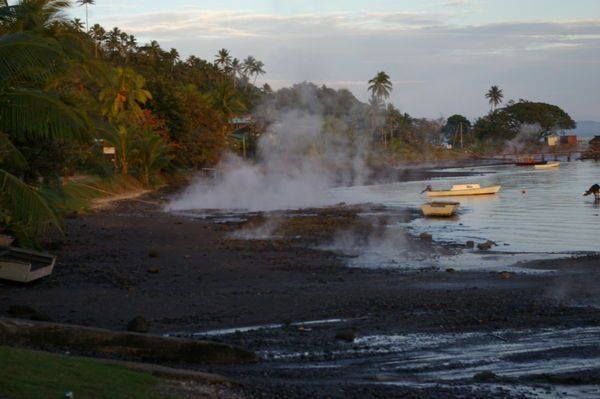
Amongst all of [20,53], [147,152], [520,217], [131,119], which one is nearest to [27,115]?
[20,53]

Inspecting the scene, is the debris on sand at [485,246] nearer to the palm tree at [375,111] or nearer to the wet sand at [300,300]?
the wet sand at [300,300]

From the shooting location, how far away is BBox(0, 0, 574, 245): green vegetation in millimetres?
14820

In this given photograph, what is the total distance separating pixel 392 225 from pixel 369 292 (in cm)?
2105

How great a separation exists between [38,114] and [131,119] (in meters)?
49.3

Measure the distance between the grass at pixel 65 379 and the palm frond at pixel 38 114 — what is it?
5604mm

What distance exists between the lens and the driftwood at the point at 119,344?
11.7 meters

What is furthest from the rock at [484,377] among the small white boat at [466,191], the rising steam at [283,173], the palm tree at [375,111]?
the palm tree at [375,111]

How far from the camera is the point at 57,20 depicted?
23.7 metres

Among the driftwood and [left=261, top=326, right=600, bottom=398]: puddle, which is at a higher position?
the driftwood

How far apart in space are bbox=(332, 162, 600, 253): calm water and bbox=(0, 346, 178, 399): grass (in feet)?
74.2

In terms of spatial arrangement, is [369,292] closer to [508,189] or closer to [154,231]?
[154,231]

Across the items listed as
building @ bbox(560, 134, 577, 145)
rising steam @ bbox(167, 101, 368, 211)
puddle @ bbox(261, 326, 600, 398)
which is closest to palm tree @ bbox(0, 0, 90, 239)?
puddle @ bbox(261, 326, 600, 398)

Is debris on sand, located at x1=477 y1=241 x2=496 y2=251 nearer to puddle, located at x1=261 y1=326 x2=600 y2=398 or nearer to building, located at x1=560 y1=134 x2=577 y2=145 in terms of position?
puddle, located at x1=261 y1=326 x2=600 y2=398

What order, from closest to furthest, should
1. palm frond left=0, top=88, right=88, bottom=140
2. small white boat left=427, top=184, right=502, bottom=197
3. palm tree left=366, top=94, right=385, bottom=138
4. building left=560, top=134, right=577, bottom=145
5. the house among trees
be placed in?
palm frond left=0, top=88, right=88, bottom=140 → small white boat left=427, top=184, right=502, bottom=197 → palm tree left=366, top=94, right=385, bottom=138 → the house among trees → building left=560, top=134, right=577, bottom=145
